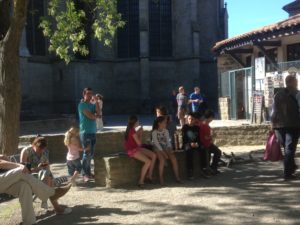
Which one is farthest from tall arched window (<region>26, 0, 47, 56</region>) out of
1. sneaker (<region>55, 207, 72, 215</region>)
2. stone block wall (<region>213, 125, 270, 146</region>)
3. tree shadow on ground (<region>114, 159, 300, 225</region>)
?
sneaker (<region>55, 207, 72, 215</region>)

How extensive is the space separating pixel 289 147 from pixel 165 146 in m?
2.14

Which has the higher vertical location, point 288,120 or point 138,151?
point 288,120

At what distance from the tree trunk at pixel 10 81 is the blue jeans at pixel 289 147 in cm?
471

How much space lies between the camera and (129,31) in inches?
1252

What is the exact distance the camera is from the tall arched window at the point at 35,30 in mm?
27516

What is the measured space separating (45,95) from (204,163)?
69.7 ft

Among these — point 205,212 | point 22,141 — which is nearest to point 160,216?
point 205,212

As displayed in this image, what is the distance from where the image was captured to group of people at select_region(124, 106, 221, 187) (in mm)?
8406

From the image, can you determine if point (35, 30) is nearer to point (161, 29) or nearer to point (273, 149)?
point (161, 29)

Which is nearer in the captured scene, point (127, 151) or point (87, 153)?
point (127, 151)

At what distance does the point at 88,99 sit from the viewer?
30.7ft

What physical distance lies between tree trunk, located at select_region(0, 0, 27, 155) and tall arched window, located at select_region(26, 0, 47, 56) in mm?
19681

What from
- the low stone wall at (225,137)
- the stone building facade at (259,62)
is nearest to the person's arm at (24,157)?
the low stone wall at (225,137)

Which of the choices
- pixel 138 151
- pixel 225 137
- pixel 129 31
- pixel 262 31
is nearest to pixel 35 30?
pixel 129 31
